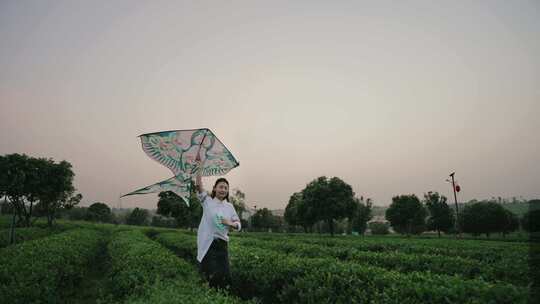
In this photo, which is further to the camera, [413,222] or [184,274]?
[413,222]

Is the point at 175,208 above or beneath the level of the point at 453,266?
above

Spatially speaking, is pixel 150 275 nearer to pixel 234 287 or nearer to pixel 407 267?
pixel 234 287

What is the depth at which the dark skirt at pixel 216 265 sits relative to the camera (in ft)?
16.0

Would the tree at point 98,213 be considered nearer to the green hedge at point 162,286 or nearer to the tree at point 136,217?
the tree at point 136,217

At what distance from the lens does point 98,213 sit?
86.6 metres

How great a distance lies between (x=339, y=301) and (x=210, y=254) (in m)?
2.17

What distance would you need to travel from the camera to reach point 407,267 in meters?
8.07

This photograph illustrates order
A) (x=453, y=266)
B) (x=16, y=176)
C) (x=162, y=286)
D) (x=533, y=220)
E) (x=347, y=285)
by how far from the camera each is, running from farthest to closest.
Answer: (x=16, y=176) → (x=453, y=266) → (x=533, y=220) → (x=347, y=285) → (x=162, y=286)

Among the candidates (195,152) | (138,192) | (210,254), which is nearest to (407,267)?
(210,254)

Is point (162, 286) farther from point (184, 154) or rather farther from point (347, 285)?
point (347, 285)

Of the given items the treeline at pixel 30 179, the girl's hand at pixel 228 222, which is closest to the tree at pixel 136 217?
the treeline at pixel 30 179

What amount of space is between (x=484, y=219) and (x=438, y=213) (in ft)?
22.9

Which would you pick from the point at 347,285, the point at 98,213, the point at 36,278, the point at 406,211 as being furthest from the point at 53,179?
the point at 98,213

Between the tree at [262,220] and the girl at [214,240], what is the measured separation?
8410cm
